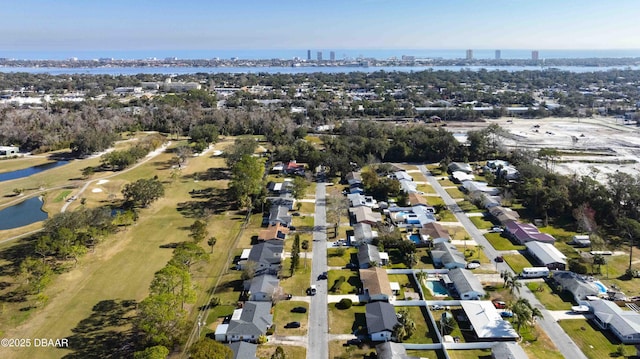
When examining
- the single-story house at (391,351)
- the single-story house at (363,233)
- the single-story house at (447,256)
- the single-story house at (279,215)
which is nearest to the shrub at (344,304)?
the single-story house at (391,351)

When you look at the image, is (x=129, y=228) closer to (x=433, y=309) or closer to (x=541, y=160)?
(x=433, y=309)

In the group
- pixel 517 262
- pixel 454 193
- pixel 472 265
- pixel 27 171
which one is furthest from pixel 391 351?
pixel 27 171

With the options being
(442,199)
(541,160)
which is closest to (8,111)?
(442,199)

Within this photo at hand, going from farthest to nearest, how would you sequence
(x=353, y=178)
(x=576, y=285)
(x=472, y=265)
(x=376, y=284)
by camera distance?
(x=353, y=178), (x=472, y=265), (x=376, y=284), (x=576, y=285)

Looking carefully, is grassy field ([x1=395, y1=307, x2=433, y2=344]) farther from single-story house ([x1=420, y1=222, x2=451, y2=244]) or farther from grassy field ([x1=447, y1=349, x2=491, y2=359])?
single-story house ([x1=420, y1=222, x2=451, y2=244])

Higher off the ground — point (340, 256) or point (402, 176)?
point (402, 176)

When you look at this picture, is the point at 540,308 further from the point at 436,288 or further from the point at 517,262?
the point at 436,288

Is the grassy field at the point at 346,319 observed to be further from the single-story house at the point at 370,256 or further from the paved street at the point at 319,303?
the single-story house at the point at 370,256
